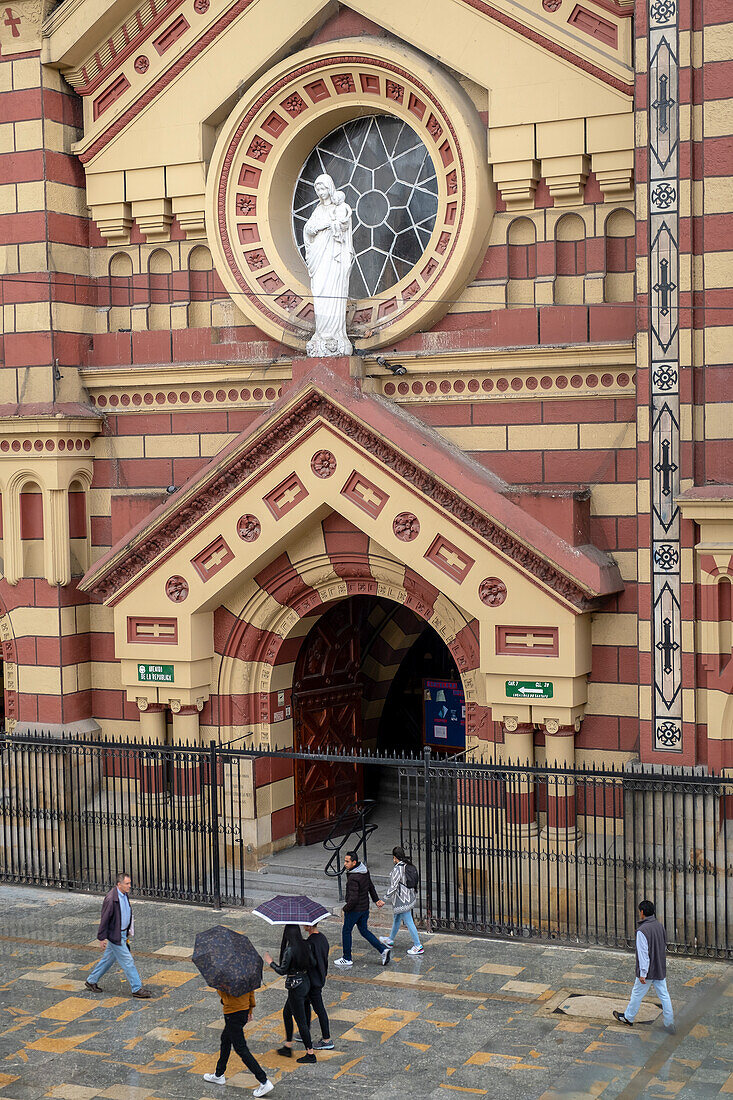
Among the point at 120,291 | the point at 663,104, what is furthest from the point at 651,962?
the point at 120,291

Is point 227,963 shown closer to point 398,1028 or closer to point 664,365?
point 398,1028

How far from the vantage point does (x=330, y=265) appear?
17.8 metres

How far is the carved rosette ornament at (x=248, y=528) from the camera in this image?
17922 mm

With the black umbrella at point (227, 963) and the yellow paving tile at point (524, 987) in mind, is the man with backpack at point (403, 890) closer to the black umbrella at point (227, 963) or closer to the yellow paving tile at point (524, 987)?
the yellow paving tile at point (524, 987)

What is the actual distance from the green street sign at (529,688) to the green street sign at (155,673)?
4.55 meters

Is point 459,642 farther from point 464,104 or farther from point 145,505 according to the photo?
point 464,104

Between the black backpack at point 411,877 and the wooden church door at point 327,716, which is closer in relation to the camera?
the black backpack at point 411,877

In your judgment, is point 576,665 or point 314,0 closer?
point 576,665

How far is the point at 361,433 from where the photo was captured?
17078mm

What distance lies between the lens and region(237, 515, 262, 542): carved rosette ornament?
17922 millimetres

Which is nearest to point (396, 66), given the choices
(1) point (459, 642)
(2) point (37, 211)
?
(2) point (37, 211)

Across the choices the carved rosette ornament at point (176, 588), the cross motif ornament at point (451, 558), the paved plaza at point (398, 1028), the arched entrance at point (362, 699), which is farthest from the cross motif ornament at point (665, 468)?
the carved rosette ornament at point (176, 588)

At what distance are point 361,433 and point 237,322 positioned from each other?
2.99m

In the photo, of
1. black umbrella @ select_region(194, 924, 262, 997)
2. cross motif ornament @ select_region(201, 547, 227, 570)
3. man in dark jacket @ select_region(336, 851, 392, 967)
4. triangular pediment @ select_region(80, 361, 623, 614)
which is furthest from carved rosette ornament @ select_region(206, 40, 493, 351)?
black umbrella @ select_region(194, 924, 262, 997)
